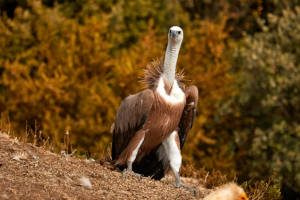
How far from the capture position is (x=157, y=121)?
7242 mm

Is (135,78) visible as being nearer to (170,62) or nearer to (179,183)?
(170,62)

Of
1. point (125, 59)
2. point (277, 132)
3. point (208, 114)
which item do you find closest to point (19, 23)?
point (125, 59)

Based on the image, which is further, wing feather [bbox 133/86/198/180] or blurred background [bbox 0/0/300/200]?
blurred background [bbox 0/0/300/200]

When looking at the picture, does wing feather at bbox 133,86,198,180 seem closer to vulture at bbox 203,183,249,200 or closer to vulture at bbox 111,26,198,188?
vulture at bbox 111,26,198,188

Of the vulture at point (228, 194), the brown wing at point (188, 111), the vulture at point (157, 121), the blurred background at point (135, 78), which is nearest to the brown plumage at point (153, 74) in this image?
the vulture at point (157, 121)

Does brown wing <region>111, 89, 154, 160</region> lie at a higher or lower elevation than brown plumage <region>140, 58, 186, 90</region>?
lower

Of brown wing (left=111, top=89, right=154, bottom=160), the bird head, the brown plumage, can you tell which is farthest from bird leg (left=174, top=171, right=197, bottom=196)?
the bird head

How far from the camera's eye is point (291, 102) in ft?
41.2

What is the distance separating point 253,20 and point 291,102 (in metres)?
5.06

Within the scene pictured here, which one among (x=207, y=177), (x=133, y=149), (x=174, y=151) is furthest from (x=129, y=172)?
(x=207, y=177)

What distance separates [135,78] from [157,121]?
5.43 m

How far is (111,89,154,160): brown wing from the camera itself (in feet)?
23.4

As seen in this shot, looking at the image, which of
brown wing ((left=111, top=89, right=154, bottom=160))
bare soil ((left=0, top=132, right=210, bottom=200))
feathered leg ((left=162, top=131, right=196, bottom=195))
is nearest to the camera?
bare soil ((left=0, top=132, right=210, bottom=200))

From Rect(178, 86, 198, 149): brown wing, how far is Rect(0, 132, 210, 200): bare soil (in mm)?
1179
